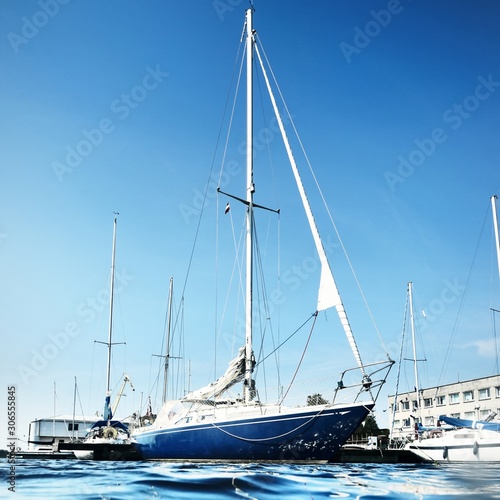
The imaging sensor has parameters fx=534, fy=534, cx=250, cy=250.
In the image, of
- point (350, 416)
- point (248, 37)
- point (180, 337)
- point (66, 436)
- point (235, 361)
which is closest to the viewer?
point (350, 416)

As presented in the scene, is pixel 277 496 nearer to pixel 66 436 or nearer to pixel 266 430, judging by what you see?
pixel 266 430

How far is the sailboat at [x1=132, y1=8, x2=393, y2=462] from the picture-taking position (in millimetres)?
23844

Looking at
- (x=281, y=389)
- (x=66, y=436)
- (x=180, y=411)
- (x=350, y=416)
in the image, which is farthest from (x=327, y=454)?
(x=66, y=436)

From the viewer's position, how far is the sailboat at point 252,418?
78.2 ft

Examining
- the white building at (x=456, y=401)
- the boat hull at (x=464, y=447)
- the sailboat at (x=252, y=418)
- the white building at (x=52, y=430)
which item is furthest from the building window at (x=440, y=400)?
the sailboat at (x=252, y=418)

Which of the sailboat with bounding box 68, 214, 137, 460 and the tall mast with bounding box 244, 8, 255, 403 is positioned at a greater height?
the tall mast with bounding box 244, 8, 255, 403

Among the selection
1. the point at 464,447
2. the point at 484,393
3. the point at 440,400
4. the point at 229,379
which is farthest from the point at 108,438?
the point at 440,400

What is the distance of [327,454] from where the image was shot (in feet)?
79.1

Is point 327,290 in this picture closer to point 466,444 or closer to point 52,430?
point 466,444

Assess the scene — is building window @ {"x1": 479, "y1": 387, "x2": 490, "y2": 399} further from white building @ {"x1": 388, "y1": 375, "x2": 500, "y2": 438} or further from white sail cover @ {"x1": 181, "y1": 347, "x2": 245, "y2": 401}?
white sail cover @ {"x1": 181, "y1": 347, "x2": 245, "y2": 401}

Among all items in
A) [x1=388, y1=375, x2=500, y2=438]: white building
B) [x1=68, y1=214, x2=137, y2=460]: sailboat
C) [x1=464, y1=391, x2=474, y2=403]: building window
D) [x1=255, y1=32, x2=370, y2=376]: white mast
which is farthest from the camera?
[x1=464, y1=391, x2=474, y2=403]: building window

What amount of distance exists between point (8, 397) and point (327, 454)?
15876 millimetres

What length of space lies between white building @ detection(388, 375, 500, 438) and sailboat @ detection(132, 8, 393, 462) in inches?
1482

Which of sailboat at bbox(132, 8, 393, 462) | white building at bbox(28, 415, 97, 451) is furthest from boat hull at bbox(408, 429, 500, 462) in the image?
white building at bbox(28, 415, 97, 451)
